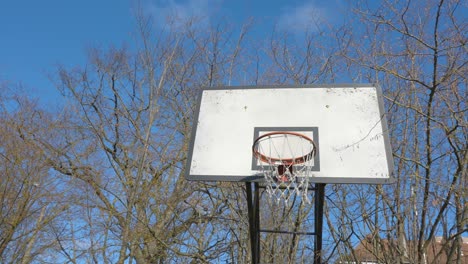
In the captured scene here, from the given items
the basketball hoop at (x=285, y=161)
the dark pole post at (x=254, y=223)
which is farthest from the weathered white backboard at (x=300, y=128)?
the dark pole post at (x=254, y=223)

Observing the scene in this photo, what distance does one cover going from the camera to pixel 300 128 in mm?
5309

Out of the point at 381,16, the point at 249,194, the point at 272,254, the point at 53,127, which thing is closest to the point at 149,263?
the point at 272,254

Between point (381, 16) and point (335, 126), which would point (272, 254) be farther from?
point (381, 16)

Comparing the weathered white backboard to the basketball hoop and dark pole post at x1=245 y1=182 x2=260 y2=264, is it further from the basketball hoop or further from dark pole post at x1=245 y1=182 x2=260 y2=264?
dark pole post at x1=245 y1=182 x2=260 y2=264

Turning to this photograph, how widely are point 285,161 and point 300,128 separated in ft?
2.20

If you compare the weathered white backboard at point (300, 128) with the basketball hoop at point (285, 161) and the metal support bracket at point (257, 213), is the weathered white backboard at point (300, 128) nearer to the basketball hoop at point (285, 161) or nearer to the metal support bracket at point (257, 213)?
the basketball hoop at point (285, 161)

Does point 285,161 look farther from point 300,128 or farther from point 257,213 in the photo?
point 257,213

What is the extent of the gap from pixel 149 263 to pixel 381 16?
26.8ft

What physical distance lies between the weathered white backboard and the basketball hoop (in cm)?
10

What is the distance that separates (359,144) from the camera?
501 cm

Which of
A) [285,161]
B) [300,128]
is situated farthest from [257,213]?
[300,128]

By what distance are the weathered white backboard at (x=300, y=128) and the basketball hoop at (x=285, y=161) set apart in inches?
3.9

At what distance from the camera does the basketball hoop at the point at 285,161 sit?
15.3 feet

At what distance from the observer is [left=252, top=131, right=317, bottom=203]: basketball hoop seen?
184 inches
